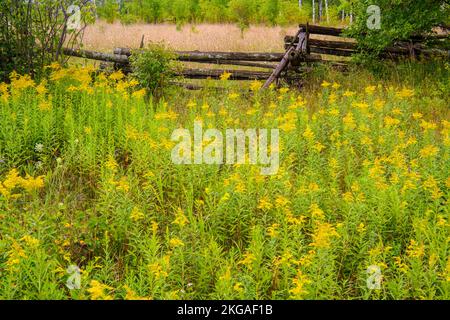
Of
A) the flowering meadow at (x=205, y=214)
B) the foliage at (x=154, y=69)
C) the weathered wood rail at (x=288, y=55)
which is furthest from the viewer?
the weathered wood rail at (x=288, y=55)

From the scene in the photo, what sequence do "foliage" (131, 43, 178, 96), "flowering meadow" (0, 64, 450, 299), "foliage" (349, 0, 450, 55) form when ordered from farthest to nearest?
1. "foliage" (349, 0, 450, 55)
2. "foliage" (131, 43, 178, 96)
3. "flowering meadow" (0, 64, 450, 299)

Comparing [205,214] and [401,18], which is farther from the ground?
[401,18]

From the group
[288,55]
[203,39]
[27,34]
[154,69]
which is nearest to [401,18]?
[288,55]

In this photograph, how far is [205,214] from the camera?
4.98 m

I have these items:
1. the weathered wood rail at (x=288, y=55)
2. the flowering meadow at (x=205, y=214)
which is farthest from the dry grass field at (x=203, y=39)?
the flowering meadow at (x=205, y=214)

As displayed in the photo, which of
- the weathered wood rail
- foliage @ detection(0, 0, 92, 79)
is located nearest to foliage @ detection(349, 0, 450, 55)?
the weathered wood rail

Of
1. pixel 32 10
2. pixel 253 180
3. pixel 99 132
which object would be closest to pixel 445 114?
pixel 253 180

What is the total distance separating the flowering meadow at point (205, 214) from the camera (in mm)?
3688

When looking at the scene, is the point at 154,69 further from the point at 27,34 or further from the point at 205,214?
the point at 205,214

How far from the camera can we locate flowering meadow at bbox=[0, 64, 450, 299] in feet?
12.1

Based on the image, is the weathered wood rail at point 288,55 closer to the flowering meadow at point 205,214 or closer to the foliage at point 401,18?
the foliage at point 401,18

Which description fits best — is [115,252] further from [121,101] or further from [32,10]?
[32,10]

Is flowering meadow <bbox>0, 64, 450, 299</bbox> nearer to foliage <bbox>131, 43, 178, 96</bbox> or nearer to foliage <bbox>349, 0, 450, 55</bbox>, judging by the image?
foliage <bbox>131, 43, 178, 96</bbox>
